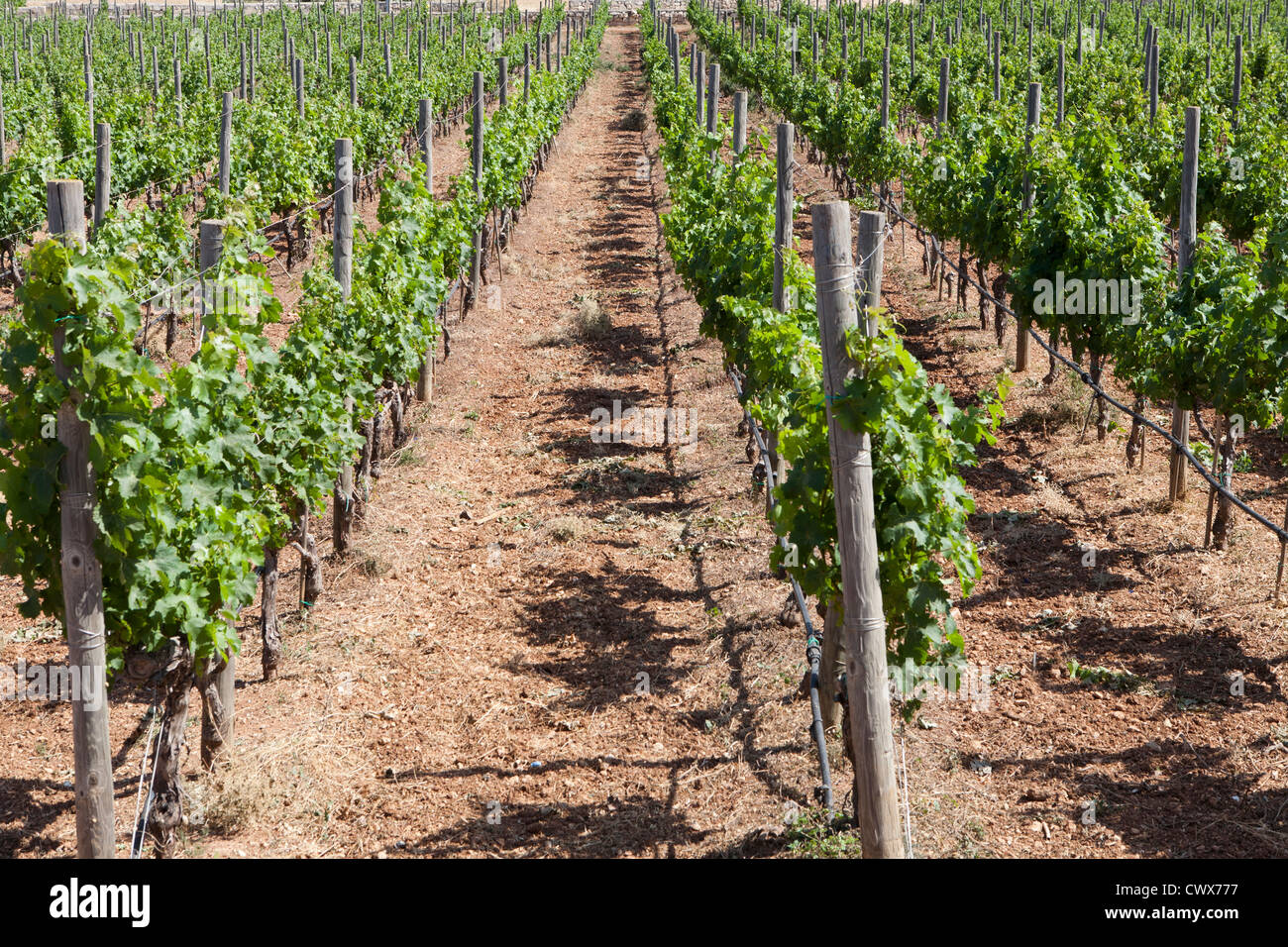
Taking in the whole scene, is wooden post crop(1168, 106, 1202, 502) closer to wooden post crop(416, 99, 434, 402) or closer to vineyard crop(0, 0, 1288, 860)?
vineyard crop(0, 0, 1288, 860)

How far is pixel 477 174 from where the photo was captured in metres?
14.1

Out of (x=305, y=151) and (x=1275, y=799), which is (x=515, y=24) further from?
(x=1275, y=799)

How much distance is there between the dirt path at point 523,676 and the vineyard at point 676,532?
31 millimetres

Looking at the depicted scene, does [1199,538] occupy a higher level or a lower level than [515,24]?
lower

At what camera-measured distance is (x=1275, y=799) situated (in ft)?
18.5

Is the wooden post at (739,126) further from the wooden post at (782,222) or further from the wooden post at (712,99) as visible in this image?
the wooden post at (782,222)

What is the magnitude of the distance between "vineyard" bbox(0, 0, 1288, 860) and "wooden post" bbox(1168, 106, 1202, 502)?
0.14 ft

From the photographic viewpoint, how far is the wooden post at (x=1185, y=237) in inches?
349

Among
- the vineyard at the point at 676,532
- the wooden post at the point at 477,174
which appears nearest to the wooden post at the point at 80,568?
the vineyard at the point at 676,532
